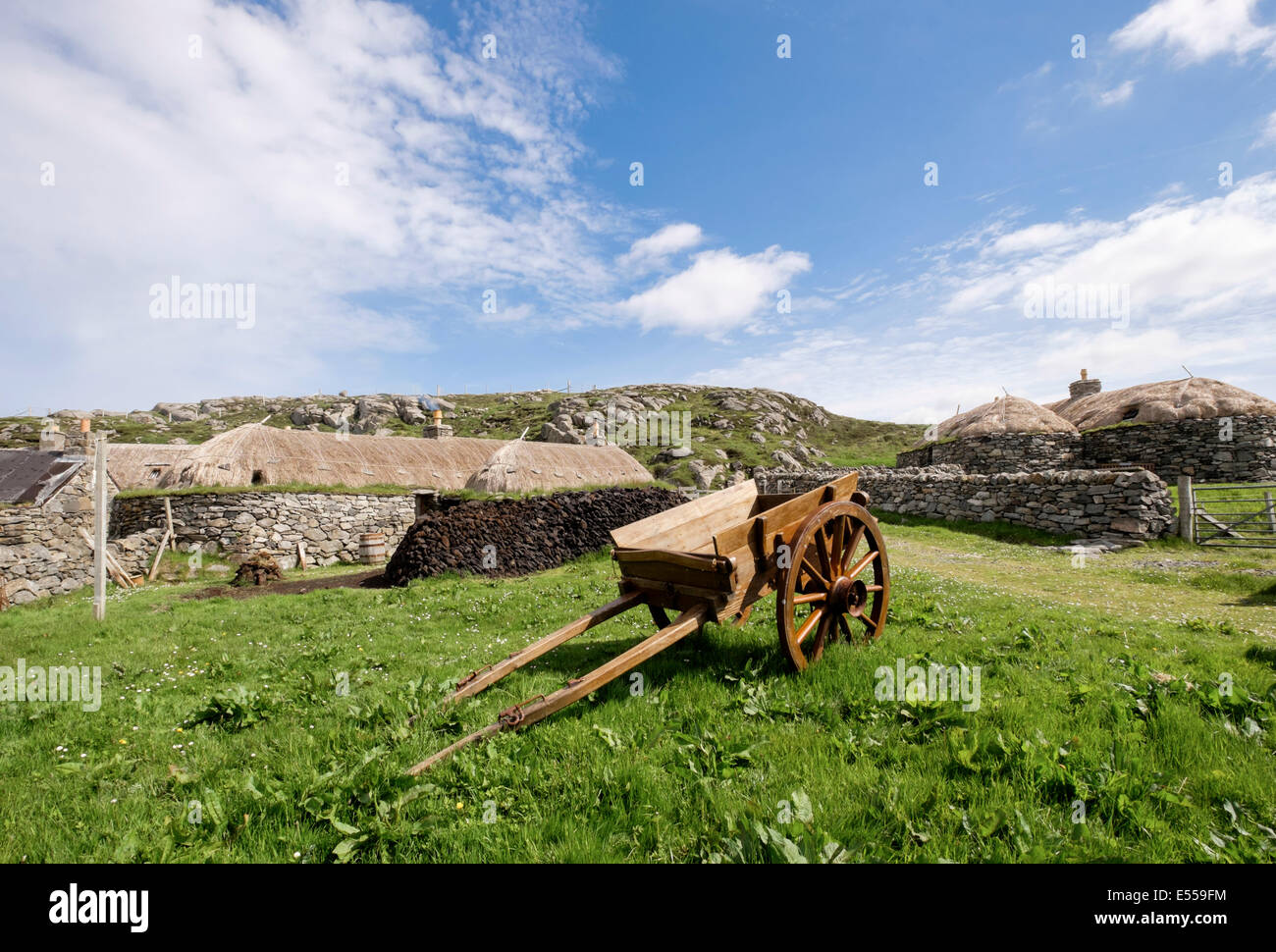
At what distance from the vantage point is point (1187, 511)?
1502cm

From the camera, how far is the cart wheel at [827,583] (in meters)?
4.89

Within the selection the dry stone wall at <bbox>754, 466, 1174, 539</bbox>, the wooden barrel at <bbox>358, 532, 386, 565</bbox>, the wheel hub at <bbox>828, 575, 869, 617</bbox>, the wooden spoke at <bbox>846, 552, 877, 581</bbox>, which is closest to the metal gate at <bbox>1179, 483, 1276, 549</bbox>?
the dry stone wall at <bbox>754, 466, 1174, 539</bbox>

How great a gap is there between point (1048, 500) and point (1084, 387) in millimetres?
24460

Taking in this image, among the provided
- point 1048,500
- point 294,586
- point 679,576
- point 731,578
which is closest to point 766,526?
point 731,578

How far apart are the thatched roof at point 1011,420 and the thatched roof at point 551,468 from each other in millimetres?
19212

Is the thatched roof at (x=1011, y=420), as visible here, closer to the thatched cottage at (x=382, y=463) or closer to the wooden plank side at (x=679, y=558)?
the thatched cottage at (x=382, y=463)

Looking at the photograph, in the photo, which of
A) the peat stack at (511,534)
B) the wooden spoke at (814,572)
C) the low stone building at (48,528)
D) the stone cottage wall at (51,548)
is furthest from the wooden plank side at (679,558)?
the stone cottage wall at (51,548)

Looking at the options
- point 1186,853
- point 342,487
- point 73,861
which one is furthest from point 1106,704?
point 342,487

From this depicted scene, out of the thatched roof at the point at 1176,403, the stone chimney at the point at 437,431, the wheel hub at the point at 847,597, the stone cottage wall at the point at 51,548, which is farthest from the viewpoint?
the stone chimney at the point at 437,431

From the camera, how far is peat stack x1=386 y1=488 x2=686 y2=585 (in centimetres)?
1548

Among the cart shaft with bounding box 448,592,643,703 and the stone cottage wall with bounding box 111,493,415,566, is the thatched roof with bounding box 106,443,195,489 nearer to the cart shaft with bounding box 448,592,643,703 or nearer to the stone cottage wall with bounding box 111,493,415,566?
the stone cottage wall with bounding box 111,493,415,566

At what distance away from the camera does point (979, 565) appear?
13430mm
